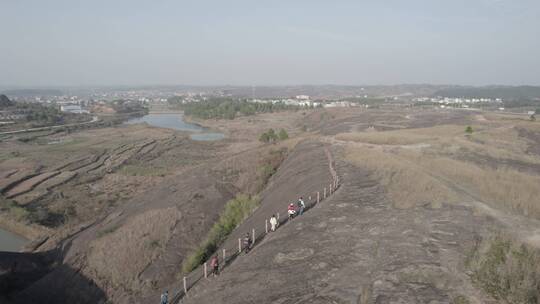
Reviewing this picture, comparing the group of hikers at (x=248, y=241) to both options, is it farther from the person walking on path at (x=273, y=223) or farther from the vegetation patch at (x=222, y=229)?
the vegetation patch at (x=222, y=229)

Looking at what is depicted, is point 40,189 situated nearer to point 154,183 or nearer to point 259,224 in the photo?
point 154,183

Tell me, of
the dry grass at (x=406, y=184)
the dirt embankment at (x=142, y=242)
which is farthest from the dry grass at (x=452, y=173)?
the dirt embankment at (x=142, y=242)

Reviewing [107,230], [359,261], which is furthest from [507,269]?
[107,230]

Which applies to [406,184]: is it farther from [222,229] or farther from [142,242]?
[142,242]

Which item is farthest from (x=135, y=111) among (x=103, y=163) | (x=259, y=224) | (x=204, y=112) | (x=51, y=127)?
(x=259, y=224)

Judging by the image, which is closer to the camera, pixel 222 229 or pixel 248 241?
pixel 248 241

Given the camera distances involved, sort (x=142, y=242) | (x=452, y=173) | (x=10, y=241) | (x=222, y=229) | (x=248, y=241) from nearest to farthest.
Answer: (x=248, y=241) < (x=142, y=242) < (x=222, y=229) < (x=452, y=173) < (x=10, y=241)

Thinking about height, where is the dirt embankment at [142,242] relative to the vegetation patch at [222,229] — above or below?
below
